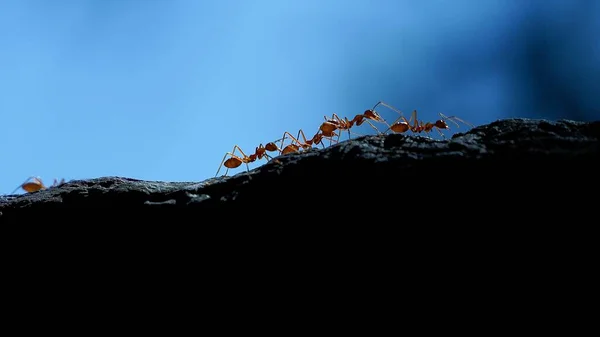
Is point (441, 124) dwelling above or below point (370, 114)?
below

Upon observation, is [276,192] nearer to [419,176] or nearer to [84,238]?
[419,176]

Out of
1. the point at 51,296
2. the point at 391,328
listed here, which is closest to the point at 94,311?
the point at 51,296

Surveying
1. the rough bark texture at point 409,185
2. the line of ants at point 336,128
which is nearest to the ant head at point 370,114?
the line of ants at point 336,128

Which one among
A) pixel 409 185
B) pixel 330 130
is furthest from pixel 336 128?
pixel 409 185

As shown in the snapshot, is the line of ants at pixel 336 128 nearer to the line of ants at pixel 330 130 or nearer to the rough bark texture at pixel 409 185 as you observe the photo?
the line of ants at pixel 330 130

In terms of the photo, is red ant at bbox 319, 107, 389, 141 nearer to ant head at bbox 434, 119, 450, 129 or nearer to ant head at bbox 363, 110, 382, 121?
ant head at bbox 363, 110, 382, 121

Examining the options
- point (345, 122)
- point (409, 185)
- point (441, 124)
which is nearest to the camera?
point (409, 185)

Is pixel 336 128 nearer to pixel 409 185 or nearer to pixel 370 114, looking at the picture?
pixel 370 114

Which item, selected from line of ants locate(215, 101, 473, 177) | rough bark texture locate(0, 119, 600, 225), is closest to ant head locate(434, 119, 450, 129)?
line of ants locate(215, 101, 473, 177)
